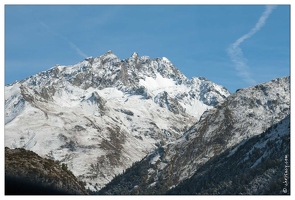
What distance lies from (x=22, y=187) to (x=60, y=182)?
104 ft

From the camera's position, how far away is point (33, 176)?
135m

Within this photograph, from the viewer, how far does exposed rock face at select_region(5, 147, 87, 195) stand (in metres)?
117

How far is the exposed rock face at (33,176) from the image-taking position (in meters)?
117
